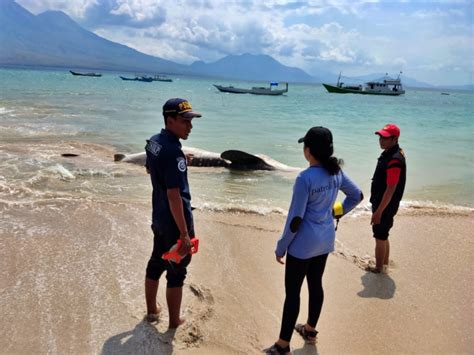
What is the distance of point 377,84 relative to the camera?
266 feet

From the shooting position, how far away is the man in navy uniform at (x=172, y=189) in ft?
10.7

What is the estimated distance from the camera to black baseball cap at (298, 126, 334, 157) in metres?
3.23

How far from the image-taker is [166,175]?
3238 millimetres

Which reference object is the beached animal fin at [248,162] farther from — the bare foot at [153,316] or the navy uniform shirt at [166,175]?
the navy uniform shirt at [166,175]

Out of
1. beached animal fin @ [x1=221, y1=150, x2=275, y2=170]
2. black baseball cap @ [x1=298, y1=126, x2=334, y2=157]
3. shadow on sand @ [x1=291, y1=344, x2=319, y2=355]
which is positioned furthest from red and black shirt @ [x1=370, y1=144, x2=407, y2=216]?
beached animal fin @ [x1=221, y1=150, x2=275, y2=170]

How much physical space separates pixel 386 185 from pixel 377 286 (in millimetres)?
1118

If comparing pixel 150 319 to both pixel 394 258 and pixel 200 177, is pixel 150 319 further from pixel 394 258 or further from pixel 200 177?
pixel 200 177

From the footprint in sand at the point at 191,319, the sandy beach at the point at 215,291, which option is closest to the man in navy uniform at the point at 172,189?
the footprint in sand at the point at 191,319

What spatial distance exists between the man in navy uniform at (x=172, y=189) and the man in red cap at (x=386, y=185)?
2258 mm

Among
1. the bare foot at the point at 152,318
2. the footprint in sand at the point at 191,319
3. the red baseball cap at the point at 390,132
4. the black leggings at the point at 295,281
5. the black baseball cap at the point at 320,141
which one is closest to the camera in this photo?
the black baseball cap at the point at 320,141

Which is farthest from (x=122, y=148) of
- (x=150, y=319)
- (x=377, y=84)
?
(x=377, y=84)

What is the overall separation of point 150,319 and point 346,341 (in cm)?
171

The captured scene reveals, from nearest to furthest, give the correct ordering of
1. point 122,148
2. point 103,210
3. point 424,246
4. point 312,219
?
1. point 312,219
2. point 424,246
3. point 103,210
4. point 122,148

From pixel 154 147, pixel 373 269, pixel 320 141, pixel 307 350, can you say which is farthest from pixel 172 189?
pixel 373 269
